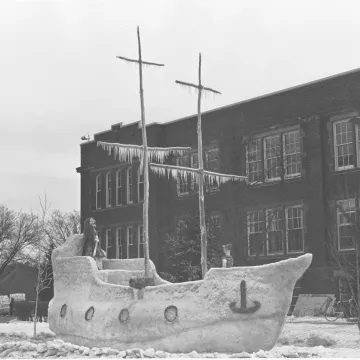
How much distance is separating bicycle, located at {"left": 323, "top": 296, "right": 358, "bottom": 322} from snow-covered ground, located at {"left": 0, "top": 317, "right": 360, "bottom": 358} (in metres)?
0.55

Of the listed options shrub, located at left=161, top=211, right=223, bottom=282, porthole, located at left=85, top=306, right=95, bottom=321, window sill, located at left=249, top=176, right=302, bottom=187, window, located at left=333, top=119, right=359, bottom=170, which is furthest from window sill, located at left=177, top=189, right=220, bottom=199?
porthole, located at left=85, top=306, right=95, bottom=321

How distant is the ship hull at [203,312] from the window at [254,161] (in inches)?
718

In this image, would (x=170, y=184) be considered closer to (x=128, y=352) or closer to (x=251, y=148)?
(x=251, y=148)

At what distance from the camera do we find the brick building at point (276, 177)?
31734mm

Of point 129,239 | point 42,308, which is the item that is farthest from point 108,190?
point 42,308

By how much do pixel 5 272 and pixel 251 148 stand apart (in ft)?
133

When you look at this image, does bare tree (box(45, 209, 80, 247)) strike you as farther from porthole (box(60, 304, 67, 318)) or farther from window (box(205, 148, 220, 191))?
porthole (box(60, 304, 67, 318))

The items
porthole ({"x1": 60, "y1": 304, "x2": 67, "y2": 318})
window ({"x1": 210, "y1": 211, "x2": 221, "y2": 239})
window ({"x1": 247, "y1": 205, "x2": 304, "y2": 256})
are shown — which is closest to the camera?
porthole ({"x1": 60, "y1": 304, "x2": 67, "y2": 318})

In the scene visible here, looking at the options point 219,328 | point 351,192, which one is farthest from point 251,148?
point 219,328

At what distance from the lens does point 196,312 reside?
52.2ft

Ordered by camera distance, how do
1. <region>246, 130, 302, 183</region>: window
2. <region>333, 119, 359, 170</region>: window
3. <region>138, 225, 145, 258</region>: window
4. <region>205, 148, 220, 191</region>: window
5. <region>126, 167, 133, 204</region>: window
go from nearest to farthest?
1. <region>333, 119, 359, 170</region>: window
2. <region>246, 130, 302, 183</region>: window
3. <region>205, 148, 220, 191</region>: window
4. <region>138, 225, 145, 258</region>: window
5. <region>126, 167, 133, 204</region>: window

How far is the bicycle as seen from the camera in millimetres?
28128

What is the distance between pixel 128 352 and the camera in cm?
1611

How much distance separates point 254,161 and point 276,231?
3544 mm
